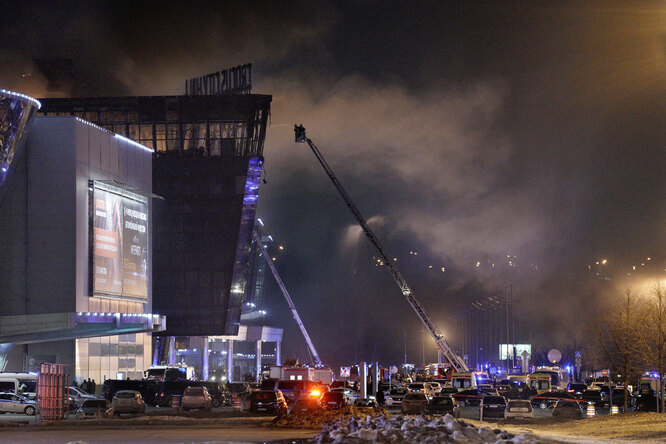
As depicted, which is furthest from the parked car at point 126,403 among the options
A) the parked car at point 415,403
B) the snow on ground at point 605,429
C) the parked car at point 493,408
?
Result: the snow on ground at point 605,429

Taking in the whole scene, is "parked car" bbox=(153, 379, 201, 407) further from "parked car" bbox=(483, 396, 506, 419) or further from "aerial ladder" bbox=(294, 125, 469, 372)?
"aerial ladder" bbox=(294, 125, 469, 372)

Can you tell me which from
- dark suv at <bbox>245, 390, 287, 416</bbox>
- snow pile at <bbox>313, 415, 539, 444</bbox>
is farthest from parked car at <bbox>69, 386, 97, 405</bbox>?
snow pile at <bbox>313, 415, 539, 444</bbox>

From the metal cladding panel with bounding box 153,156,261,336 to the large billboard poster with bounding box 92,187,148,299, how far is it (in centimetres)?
3904

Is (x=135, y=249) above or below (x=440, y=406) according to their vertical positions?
above

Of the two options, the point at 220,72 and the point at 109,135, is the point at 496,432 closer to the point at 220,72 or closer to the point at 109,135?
the point at 109,135

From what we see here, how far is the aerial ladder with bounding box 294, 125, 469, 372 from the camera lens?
→ 321 ft

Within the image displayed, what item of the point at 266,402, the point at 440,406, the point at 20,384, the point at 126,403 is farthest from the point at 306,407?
the point at 20,384

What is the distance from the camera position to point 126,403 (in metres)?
45.6

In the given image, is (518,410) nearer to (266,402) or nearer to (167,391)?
(266,402)

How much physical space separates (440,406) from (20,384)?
27293mm

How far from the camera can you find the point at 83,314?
182 feet

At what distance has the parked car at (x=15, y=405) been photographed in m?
47.1

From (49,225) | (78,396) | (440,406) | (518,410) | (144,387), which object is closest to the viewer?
(518,410)

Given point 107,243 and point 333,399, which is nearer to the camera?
point 333,399
